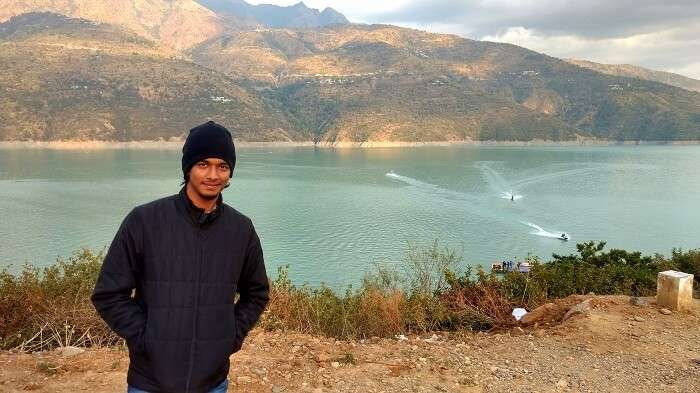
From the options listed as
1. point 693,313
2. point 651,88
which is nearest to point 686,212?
point 693,313

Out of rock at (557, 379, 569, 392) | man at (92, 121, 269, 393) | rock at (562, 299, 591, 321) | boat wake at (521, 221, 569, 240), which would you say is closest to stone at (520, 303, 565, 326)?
rock at (562, 299, 591, 321)

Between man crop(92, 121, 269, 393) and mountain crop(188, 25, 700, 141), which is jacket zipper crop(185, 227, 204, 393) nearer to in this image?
man crop(92, 121, 269, 393)

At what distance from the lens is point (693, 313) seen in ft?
19.0

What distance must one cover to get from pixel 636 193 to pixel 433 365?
1941 inches

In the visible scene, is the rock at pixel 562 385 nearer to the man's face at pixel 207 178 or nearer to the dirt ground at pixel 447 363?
the dirt ground at pixel 447 363

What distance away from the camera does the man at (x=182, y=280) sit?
5.54 ft

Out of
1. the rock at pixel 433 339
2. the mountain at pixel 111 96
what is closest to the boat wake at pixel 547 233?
the rock at pixel 433 339

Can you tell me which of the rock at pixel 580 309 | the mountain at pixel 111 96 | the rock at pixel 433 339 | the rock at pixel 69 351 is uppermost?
the mountain at pixel 111 96

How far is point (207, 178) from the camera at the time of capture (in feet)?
5.83

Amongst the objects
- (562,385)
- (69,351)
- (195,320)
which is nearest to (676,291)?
(562,385)

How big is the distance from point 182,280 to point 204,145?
1.56 feet

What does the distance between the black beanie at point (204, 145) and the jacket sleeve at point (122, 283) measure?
27 centimetres

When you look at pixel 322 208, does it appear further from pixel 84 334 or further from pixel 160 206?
pixel 160 206

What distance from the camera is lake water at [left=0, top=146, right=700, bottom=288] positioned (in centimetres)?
2538
